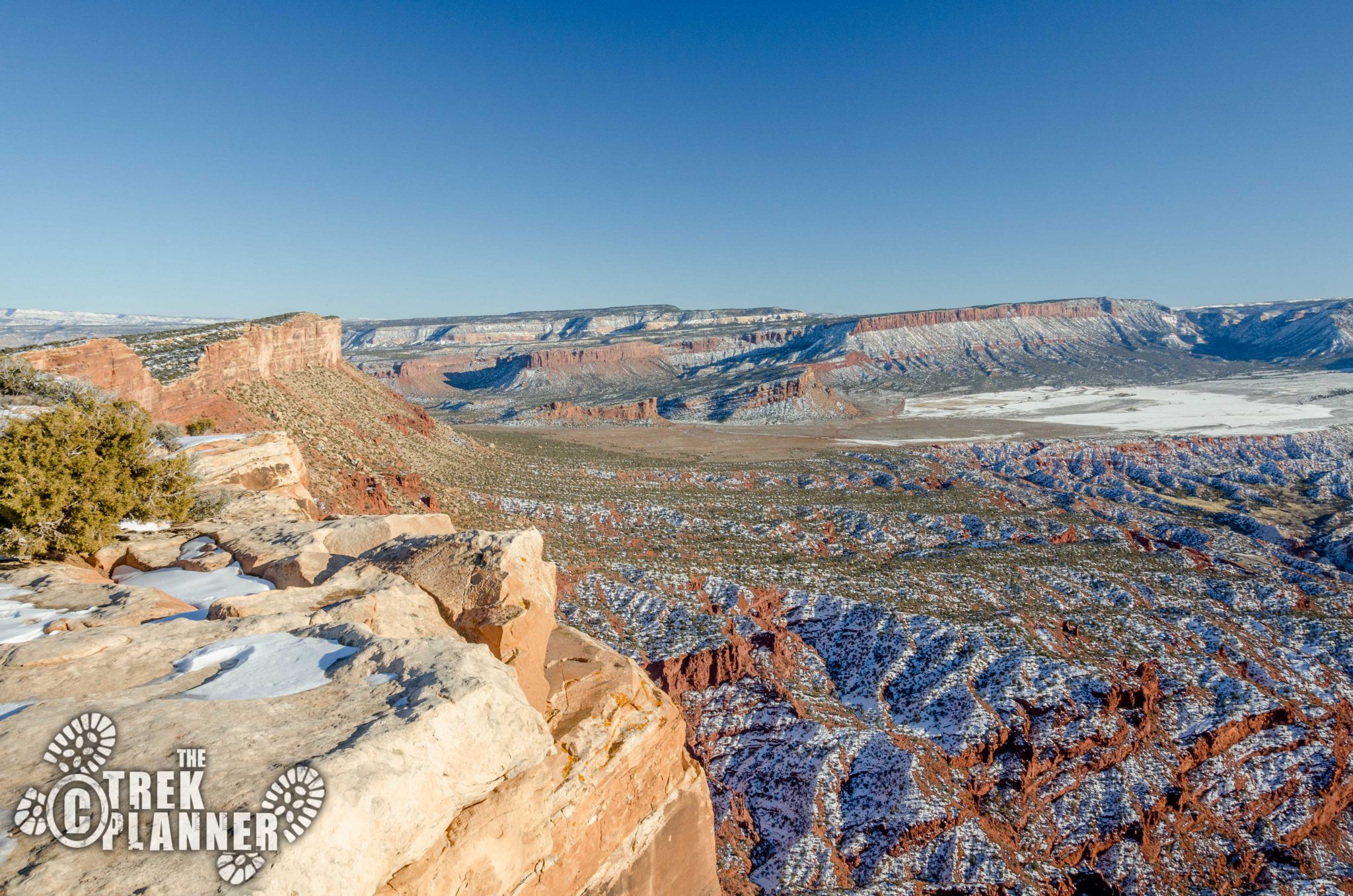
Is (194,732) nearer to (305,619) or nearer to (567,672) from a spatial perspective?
(305,619)

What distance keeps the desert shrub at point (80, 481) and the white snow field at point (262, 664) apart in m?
6.68

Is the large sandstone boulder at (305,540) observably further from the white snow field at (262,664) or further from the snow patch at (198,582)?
the white snow field at (262,664)

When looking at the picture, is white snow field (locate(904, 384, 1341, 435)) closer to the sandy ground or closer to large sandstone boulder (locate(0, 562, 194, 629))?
the sandy ground

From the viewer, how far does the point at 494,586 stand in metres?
9.84

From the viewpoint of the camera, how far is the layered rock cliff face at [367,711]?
5.42m

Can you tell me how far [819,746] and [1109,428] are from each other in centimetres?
9779

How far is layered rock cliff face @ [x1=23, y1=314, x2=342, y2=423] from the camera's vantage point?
28.2m

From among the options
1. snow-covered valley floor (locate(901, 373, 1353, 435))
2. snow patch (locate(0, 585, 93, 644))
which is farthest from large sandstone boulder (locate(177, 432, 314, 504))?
snow-covered valley floor (locate(901, 373, 1353, 435))

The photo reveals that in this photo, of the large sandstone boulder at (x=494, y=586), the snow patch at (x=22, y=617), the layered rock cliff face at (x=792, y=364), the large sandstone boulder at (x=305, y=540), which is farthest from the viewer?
the layered rock cliff face at (x=792, y=364)

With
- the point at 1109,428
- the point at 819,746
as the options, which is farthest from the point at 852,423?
the point at 819,746

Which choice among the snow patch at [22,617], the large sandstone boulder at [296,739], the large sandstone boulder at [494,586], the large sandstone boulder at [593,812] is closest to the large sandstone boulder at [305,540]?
the large sandstone boulder at [494,586]

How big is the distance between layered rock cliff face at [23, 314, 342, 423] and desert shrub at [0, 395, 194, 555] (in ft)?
48.3

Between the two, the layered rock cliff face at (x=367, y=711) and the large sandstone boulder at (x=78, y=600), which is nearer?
the layered rock cliff face at (x=367, y=711)

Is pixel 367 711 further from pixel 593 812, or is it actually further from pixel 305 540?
pixel 305 540
